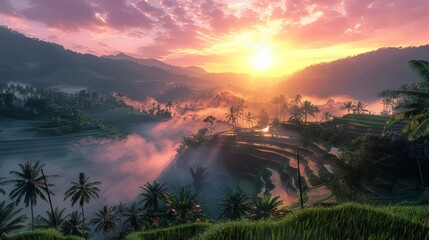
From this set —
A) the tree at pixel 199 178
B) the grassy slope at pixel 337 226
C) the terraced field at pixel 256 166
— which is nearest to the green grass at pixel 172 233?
the grassy slope at pixel 337 226

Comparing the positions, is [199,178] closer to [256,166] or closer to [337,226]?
[256,166]

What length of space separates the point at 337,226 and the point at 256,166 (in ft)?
307

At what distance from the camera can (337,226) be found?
13953 mm

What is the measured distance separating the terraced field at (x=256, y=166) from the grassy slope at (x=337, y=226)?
51.5 meters

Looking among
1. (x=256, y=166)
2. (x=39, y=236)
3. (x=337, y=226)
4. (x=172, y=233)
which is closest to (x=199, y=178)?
(x=256, y=166)

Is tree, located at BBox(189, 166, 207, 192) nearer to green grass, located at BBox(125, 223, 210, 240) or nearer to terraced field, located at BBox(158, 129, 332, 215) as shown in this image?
terraced field, located at BBox(158, 129, 332, 215)

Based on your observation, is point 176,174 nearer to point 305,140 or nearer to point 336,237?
point 305,140

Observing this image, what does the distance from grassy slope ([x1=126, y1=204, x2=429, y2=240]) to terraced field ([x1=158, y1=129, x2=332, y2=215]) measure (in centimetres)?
5153

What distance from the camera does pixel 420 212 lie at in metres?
15.3

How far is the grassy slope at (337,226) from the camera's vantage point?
13281mm

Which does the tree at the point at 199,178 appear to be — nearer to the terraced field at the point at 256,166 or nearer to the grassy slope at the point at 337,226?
the terraced field at the point at 256,166

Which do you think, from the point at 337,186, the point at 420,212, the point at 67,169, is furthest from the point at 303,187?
the point at 67,169

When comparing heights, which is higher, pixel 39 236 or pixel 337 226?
pixel 337 226

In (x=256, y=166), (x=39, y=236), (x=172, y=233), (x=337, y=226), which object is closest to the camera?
(x=337, y=226)
